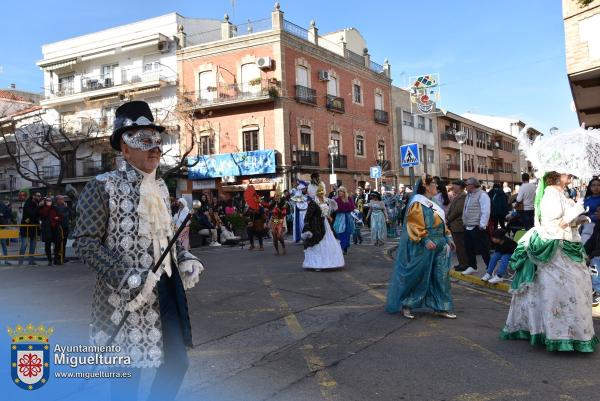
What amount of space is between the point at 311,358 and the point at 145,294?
250 centimetres

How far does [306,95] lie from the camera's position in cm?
3183

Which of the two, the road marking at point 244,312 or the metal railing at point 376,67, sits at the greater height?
the metal railing at point 376,67

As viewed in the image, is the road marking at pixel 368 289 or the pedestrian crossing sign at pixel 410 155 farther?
the pedestrian crossing sign at pixel 410 155

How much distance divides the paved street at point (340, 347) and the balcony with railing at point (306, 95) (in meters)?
23.5

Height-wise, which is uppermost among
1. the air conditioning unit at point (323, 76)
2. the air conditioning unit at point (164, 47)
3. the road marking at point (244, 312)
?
the air conditioning unit at point (164, 47)

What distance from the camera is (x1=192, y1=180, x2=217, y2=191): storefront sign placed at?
31850 millimetres

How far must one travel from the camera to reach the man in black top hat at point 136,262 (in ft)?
8.49

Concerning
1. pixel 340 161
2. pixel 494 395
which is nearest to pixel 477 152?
pixel 340 161

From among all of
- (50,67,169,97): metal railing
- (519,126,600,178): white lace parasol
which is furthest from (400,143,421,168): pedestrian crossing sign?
(50,67,169,97): metal railing

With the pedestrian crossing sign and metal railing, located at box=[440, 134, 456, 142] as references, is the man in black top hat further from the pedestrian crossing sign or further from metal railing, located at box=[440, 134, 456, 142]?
metal railing, located at box=[440, 134, 456, 142]

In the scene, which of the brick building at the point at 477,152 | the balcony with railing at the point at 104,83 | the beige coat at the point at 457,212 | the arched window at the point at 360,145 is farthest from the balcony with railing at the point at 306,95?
the beige coat at the point at 457,212

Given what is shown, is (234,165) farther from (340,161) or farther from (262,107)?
(340,161)

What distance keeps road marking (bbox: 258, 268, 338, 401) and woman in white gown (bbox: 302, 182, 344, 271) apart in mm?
2882

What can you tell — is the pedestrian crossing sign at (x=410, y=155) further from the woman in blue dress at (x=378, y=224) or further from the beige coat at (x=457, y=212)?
the woman in blue dress at (x=378, y=224)
